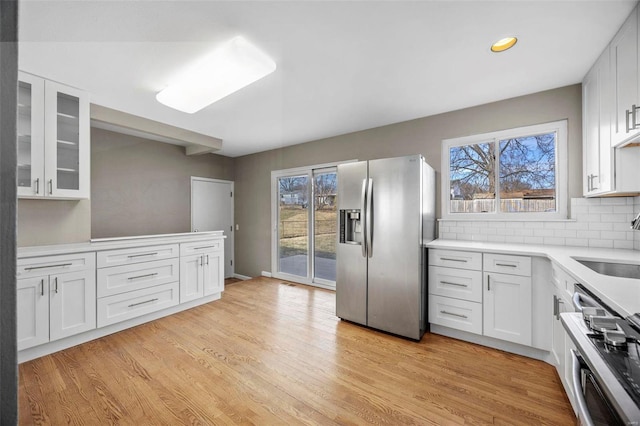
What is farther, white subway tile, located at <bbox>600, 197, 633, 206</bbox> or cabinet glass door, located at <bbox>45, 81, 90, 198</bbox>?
cabinet glass door, located at <bbox>45, 81, 90, 198</bbox>

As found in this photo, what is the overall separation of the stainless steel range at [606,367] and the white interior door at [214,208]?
16.7 feet

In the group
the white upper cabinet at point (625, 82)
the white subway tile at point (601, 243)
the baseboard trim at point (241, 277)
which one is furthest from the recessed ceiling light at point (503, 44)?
the baseboard trim at point (241, 277)

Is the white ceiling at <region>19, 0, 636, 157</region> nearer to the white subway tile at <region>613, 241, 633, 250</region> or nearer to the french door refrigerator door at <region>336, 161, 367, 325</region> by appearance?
the french door refrigerator door at <region>336, 161, 367, 325</region>

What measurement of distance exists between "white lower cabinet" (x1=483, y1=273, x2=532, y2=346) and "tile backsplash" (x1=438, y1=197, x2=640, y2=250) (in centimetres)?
70

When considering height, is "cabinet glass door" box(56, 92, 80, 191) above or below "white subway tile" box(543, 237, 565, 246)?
above

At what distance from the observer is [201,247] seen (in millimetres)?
3744

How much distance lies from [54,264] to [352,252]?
9.16 feet

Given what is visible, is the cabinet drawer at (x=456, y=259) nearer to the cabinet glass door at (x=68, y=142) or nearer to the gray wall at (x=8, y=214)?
the gray wall at (x=8, y=214)

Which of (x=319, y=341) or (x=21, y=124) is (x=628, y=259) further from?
(x=21, y=124)

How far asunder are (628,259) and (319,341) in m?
2.41

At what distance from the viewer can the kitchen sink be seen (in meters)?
1.79

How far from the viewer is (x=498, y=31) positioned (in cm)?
184

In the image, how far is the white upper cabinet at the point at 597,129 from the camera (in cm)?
202

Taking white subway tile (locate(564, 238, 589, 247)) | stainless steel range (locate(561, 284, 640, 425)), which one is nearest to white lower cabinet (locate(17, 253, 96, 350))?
stainless steel range (locate(561, 284, 640, 425))
